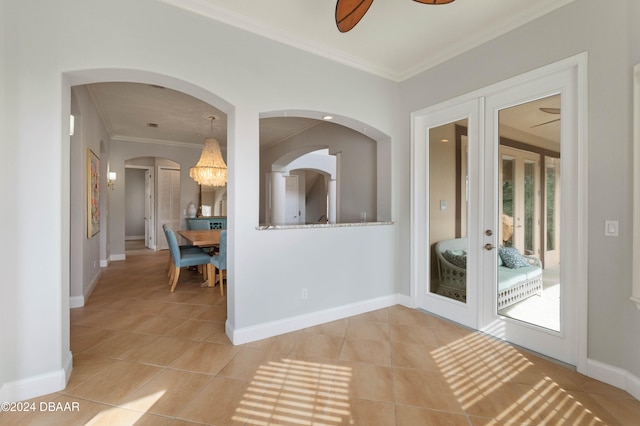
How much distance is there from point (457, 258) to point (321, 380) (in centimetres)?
196

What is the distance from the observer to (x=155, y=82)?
2365 mm

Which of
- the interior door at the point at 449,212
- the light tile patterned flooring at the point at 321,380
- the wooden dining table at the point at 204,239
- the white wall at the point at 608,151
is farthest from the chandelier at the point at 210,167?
the white wall at the point at 608,151

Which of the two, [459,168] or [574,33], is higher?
[574,33]

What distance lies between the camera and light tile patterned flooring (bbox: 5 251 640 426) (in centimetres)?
171

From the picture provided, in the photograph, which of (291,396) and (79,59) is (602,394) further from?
(79,59)

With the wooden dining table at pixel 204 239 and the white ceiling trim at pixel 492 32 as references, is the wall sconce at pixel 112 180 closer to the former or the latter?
the wooden dining table at pixel 204 239

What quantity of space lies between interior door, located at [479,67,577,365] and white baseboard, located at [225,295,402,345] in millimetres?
1106

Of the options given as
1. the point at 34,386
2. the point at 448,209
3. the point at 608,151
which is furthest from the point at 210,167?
the point at 608,151

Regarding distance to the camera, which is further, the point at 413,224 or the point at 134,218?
the point at 134,218

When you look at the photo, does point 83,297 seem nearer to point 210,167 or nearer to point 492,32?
point 210,167

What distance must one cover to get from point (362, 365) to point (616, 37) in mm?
2945

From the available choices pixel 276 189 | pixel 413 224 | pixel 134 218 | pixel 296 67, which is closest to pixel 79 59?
pixel 296 67

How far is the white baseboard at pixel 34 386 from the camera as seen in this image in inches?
69.9

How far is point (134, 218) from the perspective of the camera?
33.5 ft
